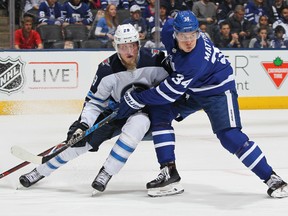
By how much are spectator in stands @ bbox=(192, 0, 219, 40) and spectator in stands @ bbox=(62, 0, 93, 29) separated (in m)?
1.25

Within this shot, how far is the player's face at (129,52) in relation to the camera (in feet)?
13.6

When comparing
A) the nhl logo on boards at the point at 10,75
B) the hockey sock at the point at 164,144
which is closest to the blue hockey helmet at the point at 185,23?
the hockey sock at the point at 164,144

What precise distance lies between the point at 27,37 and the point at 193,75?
5.19 m

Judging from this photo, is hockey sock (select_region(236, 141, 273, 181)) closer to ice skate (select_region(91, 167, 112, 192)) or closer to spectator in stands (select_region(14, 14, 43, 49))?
ice skate (select_region(91, 167, 112, 192))

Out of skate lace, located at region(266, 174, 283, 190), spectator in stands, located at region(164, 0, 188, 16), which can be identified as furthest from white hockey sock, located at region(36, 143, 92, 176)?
spectator in stands, located at region(164, 0, 188, 16)

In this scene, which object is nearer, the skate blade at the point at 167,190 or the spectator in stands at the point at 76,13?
the skate blade at the point at 167,190

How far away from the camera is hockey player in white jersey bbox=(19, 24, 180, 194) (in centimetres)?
412

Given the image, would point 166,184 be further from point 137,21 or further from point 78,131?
point 137,21

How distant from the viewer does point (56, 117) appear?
27.4ft

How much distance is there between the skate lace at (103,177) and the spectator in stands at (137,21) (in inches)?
196

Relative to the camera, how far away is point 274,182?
4000mm

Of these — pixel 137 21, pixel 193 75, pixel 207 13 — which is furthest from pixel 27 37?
pixel 193 75

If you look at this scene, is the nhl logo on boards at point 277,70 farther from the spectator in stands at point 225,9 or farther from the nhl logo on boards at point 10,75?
the nhl logo on boards at point 10,75

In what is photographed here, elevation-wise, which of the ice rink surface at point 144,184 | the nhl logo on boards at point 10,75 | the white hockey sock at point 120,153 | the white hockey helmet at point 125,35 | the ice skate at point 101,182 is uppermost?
the white hockey helmet at point 125,35
